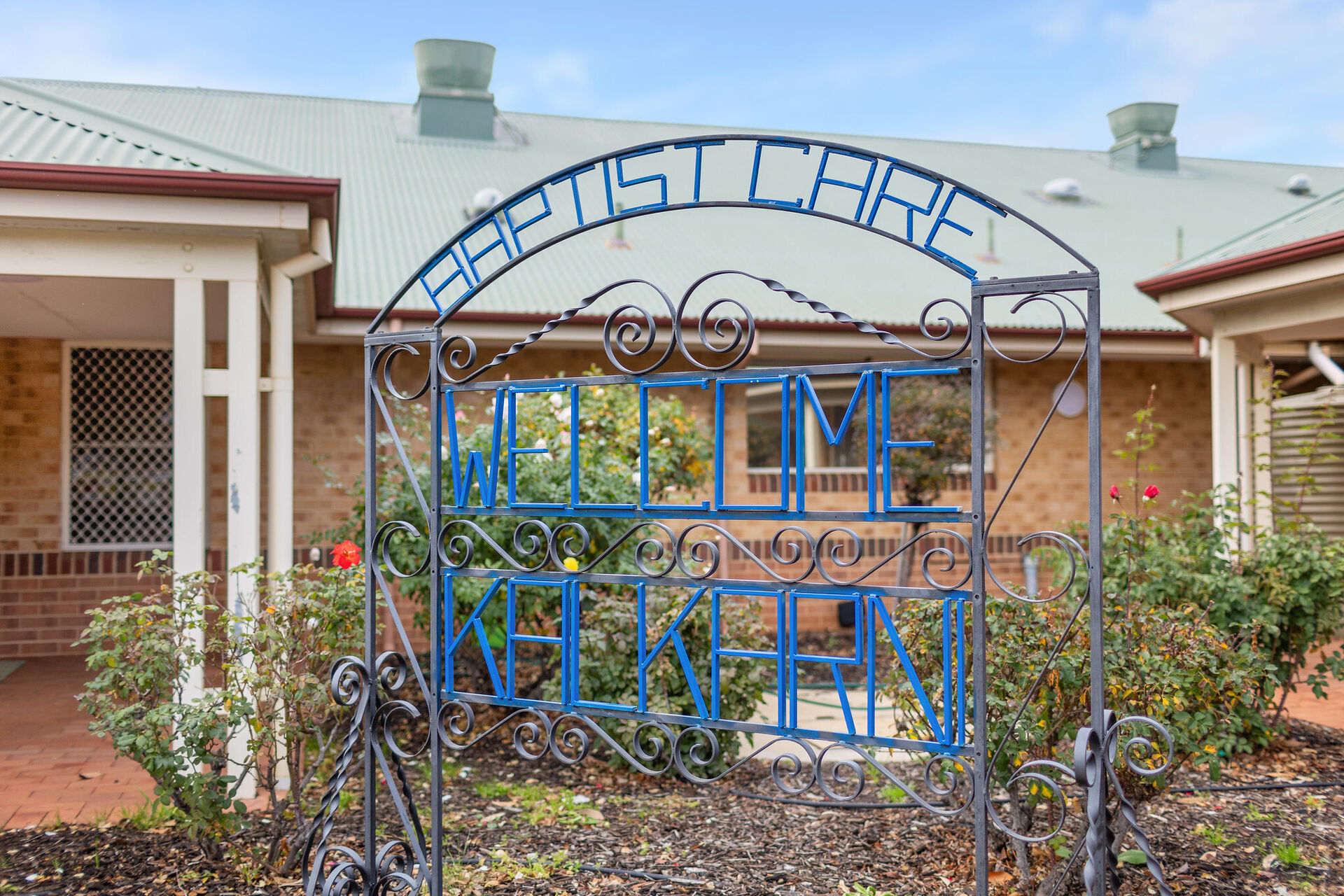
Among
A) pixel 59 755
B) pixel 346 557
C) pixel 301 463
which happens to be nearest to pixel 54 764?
pixel 59 755

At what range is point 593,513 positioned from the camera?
11.0ft

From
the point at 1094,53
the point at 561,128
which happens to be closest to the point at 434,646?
the point at 561,128

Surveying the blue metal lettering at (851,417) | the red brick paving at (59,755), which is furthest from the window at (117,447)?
the blue metal lettering at (851,417)

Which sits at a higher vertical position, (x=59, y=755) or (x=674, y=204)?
(x=674, y=204)

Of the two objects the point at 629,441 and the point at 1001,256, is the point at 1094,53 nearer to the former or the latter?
the point at 1001,256

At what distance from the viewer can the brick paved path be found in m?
4.69

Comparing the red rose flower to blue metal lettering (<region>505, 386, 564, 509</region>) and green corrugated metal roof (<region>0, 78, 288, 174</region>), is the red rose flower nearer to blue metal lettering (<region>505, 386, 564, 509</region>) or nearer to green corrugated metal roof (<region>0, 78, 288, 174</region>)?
blue metal lettering (<region>505, 386, 564, 509</region>)

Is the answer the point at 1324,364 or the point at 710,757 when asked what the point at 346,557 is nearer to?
the point at 710,757

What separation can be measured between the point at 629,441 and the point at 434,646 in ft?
12.4

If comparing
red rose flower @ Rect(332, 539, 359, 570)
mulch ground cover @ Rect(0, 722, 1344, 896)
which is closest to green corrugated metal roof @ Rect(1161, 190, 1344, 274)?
mulch ground cover @ Rect(0, 722, 1344, 896)

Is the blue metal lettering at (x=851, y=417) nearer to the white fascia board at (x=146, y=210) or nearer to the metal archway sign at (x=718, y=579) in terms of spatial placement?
the metal archway sign at (x=718, y=579)

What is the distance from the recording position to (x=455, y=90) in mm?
12641

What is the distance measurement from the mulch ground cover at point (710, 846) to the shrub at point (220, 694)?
28cm

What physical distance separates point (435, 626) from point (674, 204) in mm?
1634
